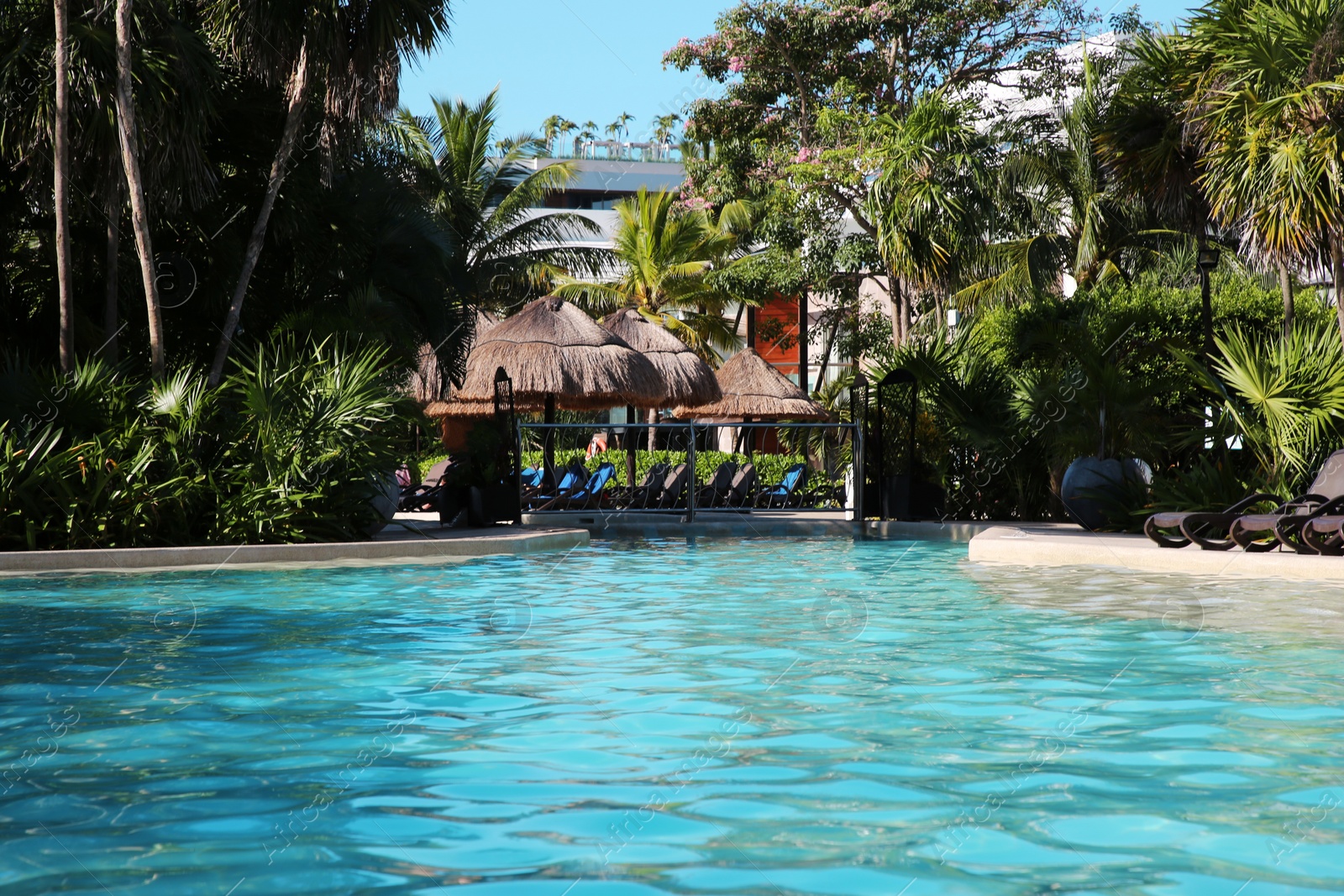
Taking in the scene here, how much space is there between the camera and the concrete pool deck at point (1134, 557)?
10211mm

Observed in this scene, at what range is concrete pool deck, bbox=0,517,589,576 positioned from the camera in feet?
36.4

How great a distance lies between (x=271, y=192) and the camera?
15547mm

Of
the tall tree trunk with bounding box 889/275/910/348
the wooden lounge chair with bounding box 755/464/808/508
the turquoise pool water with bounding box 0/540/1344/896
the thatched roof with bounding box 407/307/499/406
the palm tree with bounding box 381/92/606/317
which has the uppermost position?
the palm tree with bounding box 381/92/606/317

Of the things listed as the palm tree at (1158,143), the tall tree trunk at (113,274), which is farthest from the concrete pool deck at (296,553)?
the palm tree at (1158,143)

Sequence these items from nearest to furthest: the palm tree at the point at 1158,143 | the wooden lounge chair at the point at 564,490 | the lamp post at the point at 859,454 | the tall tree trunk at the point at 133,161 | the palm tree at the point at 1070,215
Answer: the tall tree trunk at the point at 133,161 → the palm tree at the point at 1158,143 → the lamp post at the point at 859,454 → the wooden lounge chair at the point at 564,490 → the palm tree at the point at 1070,215

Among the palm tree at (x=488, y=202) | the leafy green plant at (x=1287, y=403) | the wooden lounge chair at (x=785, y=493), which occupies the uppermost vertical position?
the palm tree at (x=488, y=202)

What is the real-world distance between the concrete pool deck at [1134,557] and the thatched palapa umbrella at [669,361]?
10840mm

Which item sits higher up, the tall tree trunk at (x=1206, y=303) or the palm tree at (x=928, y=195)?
the palm tree at (x=928, y=195)

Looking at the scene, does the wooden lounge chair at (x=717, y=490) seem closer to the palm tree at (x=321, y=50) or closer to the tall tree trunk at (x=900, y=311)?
the tall tree trunk at (x=900, y=311)

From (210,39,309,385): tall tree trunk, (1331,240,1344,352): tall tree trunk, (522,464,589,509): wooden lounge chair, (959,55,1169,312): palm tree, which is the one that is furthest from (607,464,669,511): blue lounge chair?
(959,55,1169,312): palm tree

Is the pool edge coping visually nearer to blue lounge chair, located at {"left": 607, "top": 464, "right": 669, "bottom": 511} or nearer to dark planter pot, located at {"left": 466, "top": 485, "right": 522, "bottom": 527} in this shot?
dark planter pot, located at {"left": 466, "top": 485, "right": 522, "bottom": 527}

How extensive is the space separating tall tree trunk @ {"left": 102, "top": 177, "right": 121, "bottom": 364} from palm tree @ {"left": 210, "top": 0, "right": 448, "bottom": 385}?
118cm

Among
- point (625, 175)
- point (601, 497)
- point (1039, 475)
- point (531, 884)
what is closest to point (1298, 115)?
point (1039, 475)

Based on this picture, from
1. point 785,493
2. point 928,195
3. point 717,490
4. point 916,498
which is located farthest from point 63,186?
point 928,195
